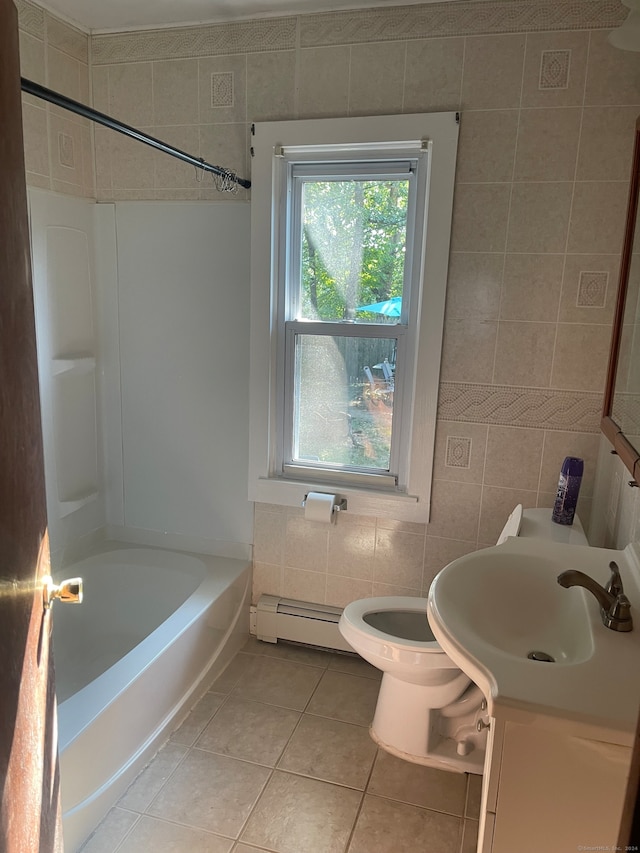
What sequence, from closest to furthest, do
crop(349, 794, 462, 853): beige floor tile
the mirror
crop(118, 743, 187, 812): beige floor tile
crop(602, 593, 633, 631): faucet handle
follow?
crop(602, 593, 633, 631): faucet handle
the mirror
crop(349, 794, 462, 853): beige floor tile
crop(118, 743, 187, 812): beige floor tile

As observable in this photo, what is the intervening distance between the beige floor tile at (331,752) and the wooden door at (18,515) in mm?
1012

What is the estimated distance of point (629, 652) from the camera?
3.71 ft

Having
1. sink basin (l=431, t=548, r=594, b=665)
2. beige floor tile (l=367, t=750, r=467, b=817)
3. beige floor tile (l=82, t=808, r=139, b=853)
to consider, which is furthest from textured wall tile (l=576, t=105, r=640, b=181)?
beige floor tile (l=82, t=808, r=139, b=853)

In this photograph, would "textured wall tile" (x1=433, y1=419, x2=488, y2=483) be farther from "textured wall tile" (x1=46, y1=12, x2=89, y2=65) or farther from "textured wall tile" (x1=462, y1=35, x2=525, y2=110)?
"textured wall tile" (x1=46, y1=12, x2=89, y2=65)

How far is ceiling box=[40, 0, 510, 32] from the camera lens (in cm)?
211

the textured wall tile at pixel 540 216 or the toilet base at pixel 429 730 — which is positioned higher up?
the textured wall tile at pixel 540 216

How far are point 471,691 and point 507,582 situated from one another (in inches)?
29.1

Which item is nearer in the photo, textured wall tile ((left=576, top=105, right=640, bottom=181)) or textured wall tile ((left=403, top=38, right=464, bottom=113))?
textured wall tile ((left=576, top=105, right=640, bottom=181))

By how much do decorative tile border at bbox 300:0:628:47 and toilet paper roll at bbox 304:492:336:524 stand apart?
5.42ft

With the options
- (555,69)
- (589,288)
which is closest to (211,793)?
(589,288)

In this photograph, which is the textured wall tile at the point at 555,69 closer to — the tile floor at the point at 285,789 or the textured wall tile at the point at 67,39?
the textured wall tile at the point at 67,39

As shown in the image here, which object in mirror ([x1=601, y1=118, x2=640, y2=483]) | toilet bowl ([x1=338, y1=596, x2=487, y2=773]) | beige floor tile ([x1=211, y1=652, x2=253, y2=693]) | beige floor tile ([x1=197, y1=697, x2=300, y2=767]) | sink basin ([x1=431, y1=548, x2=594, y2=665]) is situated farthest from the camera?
beige floor tile ([x1=211, y1=652, x2=253, y2=693])

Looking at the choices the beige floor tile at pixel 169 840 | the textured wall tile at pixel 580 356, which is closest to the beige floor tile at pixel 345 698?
the beige floor tile at pixel 169 840

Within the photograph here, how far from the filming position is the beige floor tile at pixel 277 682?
7.54 feet
